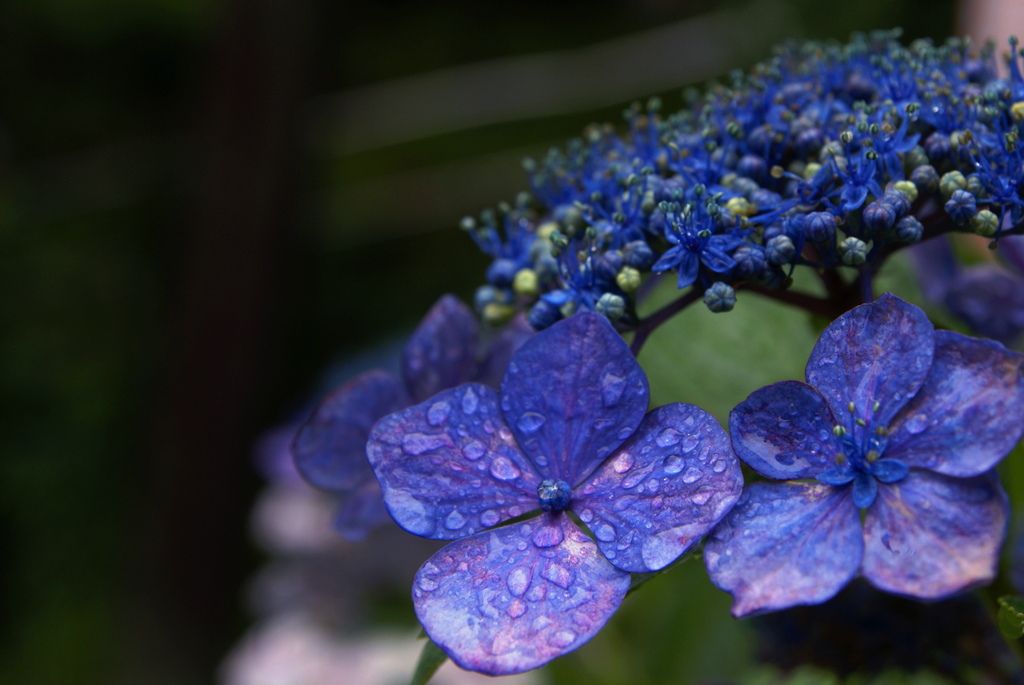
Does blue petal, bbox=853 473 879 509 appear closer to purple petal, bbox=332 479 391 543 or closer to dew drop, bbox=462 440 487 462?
dew drop, bbox=462 440 487 462

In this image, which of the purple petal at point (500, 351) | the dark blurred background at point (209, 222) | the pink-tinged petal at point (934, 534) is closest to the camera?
the pink-tinged petal at point (934, 534)

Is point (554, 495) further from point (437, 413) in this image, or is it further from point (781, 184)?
point (781, 184)

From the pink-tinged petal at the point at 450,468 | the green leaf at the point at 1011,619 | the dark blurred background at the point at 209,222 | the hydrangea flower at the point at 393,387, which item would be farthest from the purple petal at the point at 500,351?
the dark blurred background at the point at 209,222

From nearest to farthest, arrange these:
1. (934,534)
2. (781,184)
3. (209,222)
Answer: (934,534) < (781,184) < (209,222)

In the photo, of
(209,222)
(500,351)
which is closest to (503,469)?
(500,351)

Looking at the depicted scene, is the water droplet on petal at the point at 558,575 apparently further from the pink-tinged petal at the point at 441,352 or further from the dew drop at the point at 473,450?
the pink-tinged petal at the point at 441,352

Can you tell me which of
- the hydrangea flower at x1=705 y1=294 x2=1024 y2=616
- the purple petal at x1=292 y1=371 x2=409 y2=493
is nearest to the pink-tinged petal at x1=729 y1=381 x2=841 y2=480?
the hydrangea flower at x1=705 y1=294 x2=1024 y2=616
